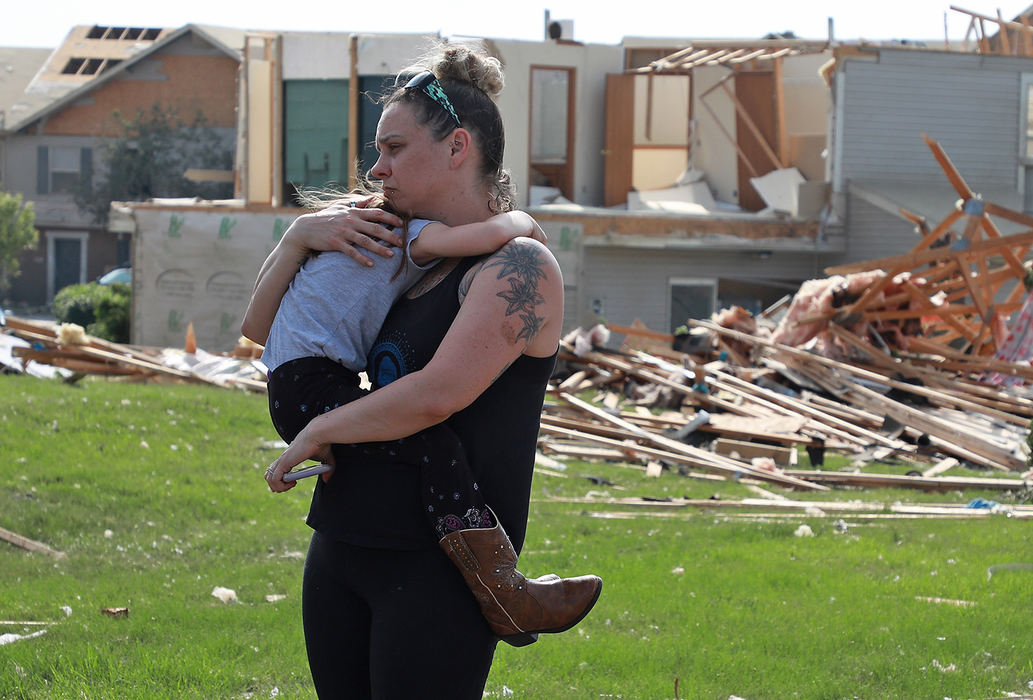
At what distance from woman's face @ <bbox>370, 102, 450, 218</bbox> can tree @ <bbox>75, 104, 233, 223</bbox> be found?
3901 centimetres

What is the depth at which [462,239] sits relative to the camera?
239cm

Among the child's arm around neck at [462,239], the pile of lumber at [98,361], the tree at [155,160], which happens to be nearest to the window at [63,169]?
the tree at [155,160]

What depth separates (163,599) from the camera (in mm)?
6062

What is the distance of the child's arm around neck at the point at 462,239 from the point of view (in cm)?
238

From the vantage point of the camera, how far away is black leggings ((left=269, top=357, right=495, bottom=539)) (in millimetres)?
2311

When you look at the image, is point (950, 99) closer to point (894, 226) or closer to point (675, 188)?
point (894, 226)

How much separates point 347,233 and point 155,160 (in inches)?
1603

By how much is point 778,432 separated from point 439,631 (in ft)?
35.0

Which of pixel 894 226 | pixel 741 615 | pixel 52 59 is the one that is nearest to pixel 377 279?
pixel 741 615

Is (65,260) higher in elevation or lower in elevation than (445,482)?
lower

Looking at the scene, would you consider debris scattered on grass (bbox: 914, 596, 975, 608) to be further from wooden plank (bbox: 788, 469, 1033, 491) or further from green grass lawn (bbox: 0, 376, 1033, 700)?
wooden plank (bbox: 788, 469, 1033, 491)

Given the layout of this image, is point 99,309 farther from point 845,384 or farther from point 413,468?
point 413,468

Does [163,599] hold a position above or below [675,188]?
below

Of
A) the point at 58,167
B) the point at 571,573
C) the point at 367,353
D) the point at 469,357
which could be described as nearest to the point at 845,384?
the point at 571,573
